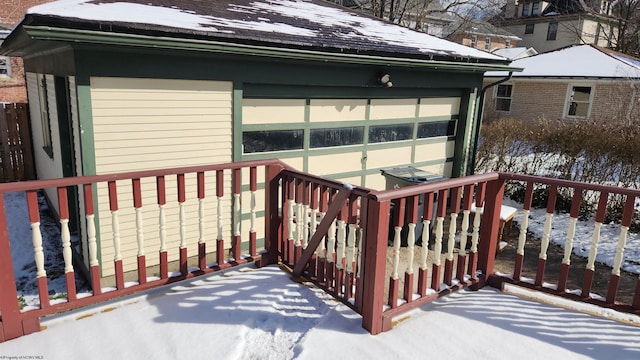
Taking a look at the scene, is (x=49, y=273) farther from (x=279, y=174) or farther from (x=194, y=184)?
(x=279, y=174)

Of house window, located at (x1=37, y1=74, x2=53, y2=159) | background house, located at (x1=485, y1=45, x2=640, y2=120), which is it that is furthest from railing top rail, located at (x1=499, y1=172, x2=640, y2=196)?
background house, located at (x1=485, y1=45, x2=640, y2=120)

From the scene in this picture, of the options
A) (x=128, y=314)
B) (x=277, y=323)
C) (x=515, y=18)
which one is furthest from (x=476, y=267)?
(x=515, y=18)

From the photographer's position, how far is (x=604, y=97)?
15555mm

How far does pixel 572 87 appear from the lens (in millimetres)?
16375

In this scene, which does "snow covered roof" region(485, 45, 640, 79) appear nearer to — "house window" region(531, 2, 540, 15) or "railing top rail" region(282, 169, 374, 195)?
"railing top rail" region(282, 169, 374, 195)

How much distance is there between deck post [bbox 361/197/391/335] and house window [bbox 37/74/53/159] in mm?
5225

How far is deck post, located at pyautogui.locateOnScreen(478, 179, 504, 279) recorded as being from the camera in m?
3.51

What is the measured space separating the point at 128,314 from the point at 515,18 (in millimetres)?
42140

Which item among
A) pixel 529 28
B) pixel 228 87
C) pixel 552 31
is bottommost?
pixel 228 87

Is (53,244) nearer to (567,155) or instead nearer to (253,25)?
(253,25)

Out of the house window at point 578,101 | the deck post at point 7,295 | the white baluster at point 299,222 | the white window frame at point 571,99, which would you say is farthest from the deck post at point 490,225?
the house window at point 578,101

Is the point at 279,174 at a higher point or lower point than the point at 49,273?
higher

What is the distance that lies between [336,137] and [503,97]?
1534 cm

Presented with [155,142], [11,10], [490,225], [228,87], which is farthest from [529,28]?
[155,142]
